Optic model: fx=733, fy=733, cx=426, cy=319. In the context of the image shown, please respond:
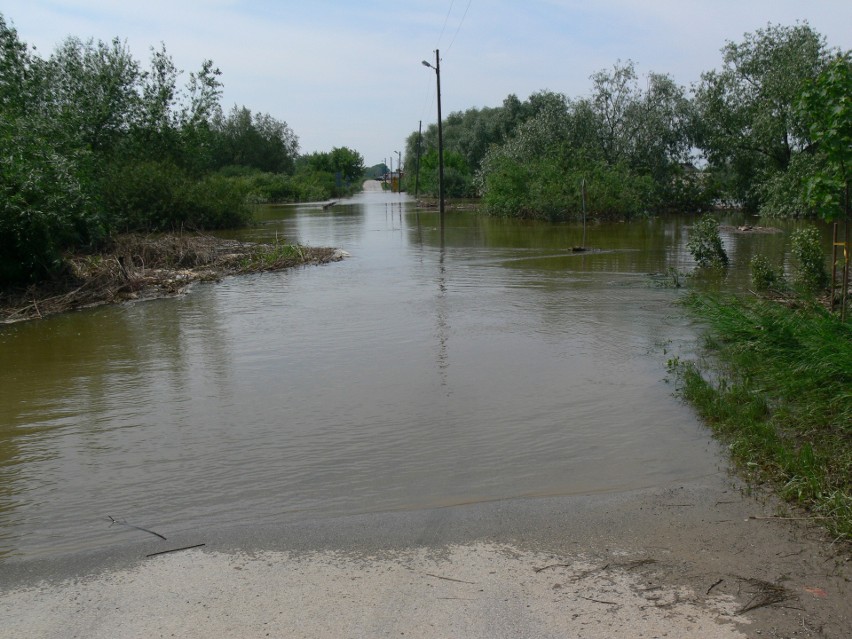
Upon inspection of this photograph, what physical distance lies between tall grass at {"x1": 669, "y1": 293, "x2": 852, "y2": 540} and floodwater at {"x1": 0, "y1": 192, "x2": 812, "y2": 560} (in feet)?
1.12

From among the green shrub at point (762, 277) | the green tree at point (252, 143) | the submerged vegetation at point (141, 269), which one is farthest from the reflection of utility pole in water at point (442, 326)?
the green tree at point (252, 143)

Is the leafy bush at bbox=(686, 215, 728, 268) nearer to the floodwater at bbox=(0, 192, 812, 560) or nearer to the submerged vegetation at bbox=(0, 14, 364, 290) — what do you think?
the floodwater at bbox=(0, 192, 812, 560)

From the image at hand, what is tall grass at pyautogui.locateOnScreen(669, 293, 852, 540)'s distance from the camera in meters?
4.82

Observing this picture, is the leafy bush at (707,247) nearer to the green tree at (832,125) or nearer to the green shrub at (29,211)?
the green tree at (832,125)

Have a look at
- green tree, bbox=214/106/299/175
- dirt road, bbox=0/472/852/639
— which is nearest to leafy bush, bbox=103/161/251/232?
dirt road, bbox=0/472/852/639

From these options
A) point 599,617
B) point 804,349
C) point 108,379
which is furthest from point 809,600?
point 108,379

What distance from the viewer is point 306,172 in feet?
320

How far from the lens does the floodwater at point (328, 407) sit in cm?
534

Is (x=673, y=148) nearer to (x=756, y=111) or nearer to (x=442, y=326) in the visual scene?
(x=756, y=111)

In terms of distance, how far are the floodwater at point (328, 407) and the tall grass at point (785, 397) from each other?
0.34 metres

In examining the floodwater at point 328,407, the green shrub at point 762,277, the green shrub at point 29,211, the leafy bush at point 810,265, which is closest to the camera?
the floodwater at point 328,407

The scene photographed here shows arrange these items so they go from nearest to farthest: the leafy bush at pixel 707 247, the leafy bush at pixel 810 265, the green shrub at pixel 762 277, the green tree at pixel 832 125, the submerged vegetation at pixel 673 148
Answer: the green tree at pixel 832 125, the leafy bush at pixel 810 265, the green shrub at pixel 762 277, the leafy bush at pixel 707 247, the submerged vegetation at pixel 673 148

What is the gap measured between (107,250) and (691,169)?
34770 mm

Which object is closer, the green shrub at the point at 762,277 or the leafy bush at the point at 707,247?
the green shrub at the point at 762,277
